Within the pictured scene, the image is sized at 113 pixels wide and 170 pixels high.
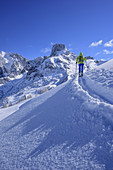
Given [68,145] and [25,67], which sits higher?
[25,67]

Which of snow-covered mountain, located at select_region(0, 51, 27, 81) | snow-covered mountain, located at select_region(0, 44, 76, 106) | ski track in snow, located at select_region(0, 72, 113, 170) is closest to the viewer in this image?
ski track in snow, located at select_region(0, 72, 113, 170)

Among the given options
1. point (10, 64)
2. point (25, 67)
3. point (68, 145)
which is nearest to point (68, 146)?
point (68, 145)

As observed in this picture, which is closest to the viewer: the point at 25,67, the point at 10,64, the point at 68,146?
the point at 68,146

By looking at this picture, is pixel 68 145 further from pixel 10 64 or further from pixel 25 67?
pixel 10 64

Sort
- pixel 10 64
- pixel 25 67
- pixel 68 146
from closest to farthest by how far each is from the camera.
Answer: pixel 68 146 → pixel 25 67 → pixel 10 64

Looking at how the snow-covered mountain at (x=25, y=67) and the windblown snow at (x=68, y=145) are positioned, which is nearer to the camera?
the windblown snow at (x=68, y=145)

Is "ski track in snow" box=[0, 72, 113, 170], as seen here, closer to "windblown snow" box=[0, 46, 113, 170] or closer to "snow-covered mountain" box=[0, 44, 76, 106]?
"windblown snow" box=[0, 46, 113, 170]

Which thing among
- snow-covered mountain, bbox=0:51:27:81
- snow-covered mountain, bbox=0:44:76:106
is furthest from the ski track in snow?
snow-covered mountain, bbox=0:51:27:81

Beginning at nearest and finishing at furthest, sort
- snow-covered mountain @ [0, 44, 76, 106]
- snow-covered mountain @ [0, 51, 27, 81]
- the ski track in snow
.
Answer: the ski track in snow → snow-covered mountain @ [0, 44, 76, 106] → snow-covered mountain @ [0, 51, 27, 81]

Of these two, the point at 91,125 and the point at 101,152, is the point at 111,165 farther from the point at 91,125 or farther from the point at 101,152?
the point at 91,125

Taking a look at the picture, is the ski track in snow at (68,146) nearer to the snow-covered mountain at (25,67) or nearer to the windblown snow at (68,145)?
the windblown snow at (68,145)

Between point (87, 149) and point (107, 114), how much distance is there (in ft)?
2.74

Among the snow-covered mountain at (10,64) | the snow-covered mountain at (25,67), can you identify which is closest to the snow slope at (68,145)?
the snow-covered mountain at (25,67)

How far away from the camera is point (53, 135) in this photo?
5.42 feet
